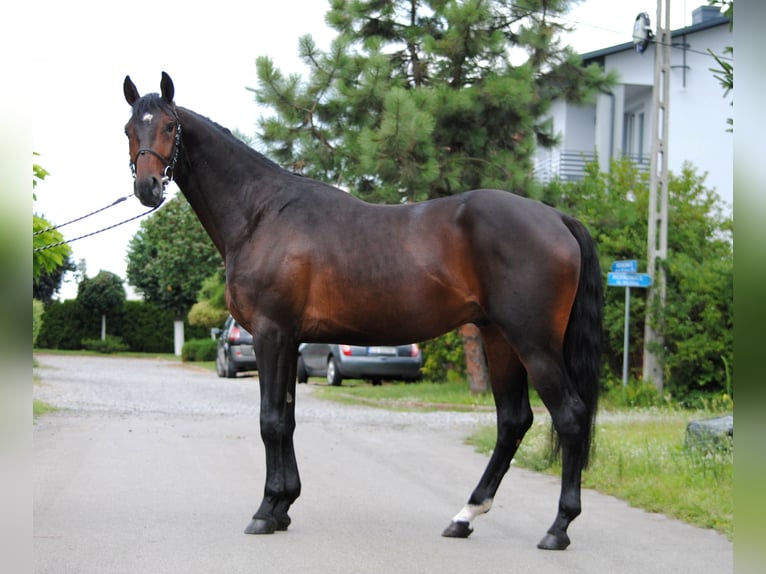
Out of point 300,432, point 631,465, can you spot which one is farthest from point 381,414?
point 631,465

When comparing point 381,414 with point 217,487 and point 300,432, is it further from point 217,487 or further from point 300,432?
point 217,487

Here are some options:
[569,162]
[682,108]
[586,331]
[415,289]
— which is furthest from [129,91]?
[569,162]

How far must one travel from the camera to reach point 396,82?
18.4 meters

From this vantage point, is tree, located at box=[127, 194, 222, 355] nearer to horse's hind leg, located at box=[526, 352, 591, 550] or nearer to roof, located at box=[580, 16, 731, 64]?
roof, located at box=[580, 16, 731, 64]

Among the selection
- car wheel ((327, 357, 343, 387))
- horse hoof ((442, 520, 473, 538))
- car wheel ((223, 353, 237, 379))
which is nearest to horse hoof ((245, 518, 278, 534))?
horse hoof ((442, 520, 473, 538))

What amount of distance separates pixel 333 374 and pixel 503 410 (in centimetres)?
1727

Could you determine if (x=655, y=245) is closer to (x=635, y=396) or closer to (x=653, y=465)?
(x=635, y=396)

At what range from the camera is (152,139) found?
6434 millimetres

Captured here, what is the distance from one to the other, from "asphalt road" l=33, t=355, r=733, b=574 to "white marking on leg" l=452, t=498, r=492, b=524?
0.14m

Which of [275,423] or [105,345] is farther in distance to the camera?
[105,345]

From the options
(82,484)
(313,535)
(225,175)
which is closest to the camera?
(313,535)

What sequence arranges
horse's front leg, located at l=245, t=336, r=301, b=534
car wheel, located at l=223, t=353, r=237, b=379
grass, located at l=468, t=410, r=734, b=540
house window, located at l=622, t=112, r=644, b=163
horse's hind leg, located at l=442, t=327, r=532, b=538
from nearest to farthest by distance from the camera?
horse's front leg, located at l=245, t=336, r=301, b=534 < horse's hind leg, located at l=442, t=327, r=532, b=538 < grass, located at l=468, t=410, r=734, b=540 < car wheel, located at l=223, t=353, r=237, b=379 < house window, located at l=622, t=112, r=644, b=163

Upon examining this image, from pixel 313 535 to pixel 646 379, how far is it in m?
12.9

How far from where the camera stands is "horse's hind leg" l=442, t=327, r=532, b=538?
21.6 feet
